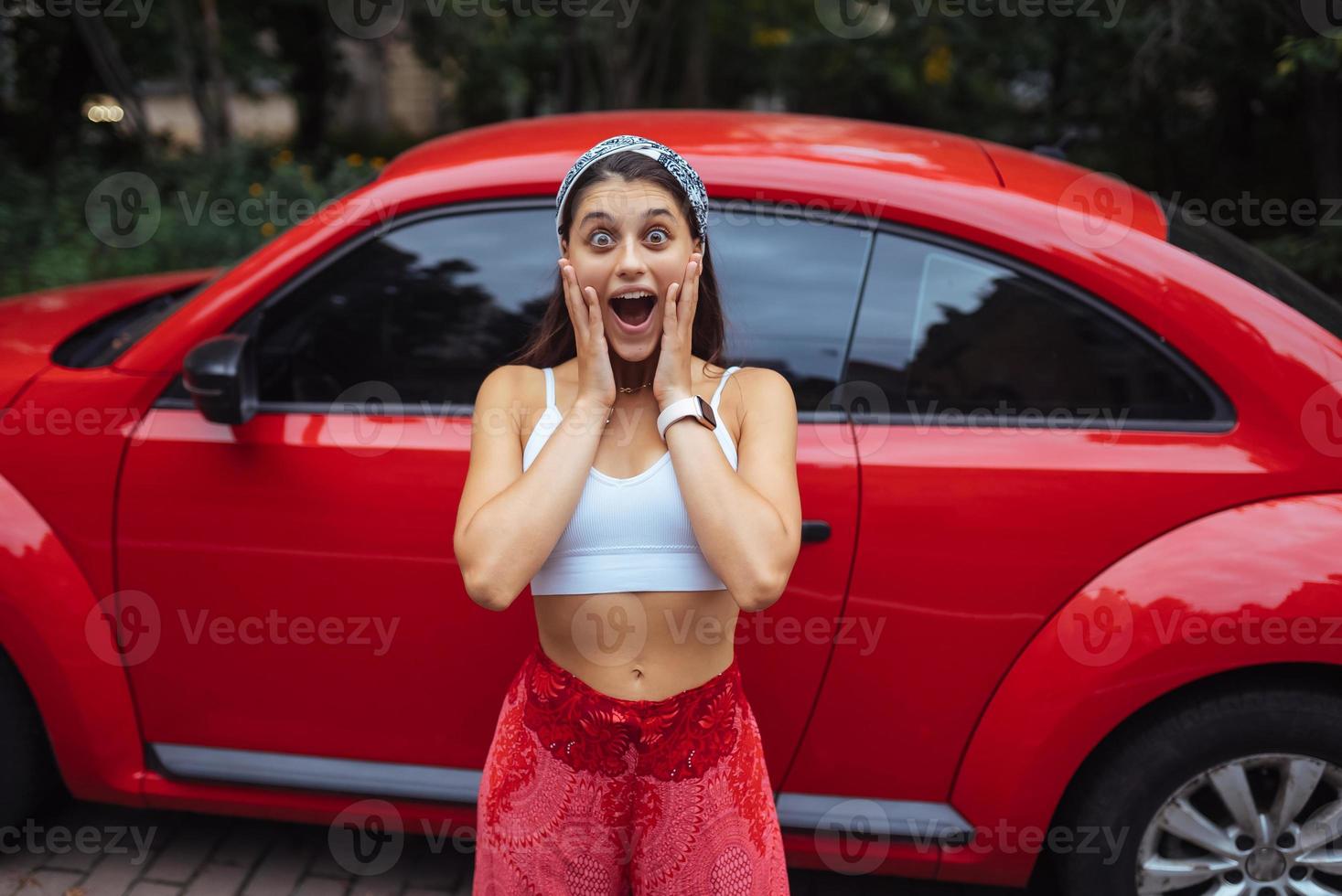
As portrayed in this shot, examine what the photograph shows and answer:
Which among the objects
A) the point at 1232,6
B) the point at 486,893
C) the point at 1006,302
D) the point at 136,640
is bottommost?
the point at 486,893

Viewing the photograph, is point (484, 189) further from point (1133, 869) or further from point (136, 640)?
point (1133, 869)

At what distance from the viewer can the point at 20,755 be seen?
266cm

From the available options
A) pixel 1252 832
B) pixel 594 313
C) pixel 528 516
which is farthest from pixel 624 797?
pixel 1252 832

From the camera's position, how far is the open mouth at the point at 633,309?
1.65 m

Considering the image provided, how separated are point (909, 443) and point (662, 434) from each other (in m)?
0.83

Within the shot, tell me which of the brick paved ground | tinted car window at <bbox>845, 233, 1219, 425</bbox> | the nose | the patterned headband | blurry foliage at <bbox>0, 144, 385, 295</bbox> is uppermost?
blurry foliage at <bbox>0, 144, 385, 295</bbox>

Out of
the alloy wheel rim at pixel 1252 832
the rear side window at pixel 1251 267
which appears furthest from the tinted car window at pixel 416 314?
the alloy wheel rim at pixel 1252 832

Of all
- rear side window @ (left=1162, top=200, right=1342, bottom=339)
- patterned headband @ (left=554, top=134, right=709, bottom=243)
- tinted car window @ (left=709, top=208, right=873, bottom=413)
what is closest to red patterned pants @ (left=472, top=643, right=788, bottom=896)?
patterned headband @ (left=554, top=134, right=709, bottom=243)

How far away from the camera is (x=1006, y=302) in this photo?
233 cm

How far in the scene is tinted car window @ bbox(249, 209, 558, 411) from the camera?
8.18ft

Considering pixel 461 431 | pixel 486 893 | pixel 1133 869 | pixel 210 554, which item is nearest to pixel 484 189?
pixel 461 431

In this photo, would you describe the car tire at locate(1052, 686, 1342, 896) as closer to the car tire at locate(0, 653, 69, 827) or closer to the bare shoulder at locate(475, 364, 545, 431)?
the bare shoulder at locate(475, 364, 545, 431)

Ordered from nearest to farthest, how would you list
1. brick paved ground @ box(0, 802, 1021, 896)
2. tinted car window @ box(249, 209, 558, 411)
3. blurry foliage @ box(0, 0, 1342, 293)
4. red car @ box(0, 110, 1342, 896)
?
red car @ box(0, 110, 1342, 896)
tinted car window @ box(249, 209, 558, 411)
brick paved ground @ box(0, 802, 1021, 896)
blurry foliage @ box(0, 0, 1342, 293)

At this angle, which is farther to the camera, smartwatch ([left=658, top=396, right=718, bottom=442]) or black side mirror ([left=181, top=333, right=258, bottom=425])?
black side mirror ([left=181, top=333, right=258, bottom=425])
